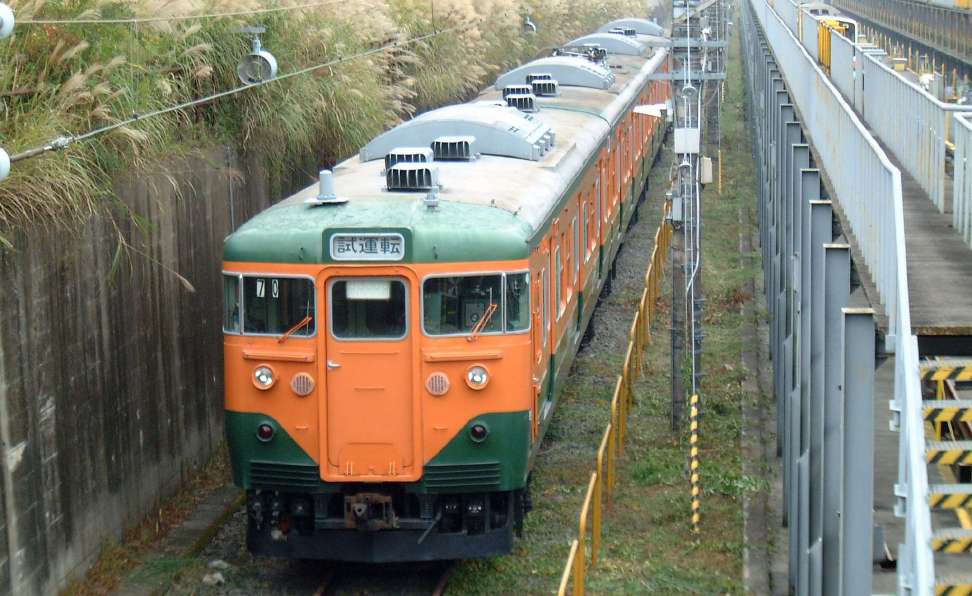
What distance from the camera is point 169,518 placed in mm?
11844

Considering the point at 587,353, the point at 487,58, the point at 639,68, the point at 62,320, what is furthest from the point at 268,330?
the point at 487,58

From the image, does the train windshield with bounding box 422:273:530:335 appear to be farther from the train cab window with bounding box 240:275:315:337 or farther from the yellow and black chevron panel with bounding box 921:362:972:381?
the yellow and black chevron panel with bounding box 921:362:972:381

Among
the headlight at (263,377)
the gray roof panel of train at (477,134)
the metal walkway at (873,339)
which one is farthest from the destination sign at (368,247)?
the gray roof panel of train at (477,134)

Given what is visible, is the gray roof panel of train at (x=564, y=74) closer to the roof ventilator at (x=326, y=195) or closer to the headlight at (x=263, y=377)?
the roof ventilator at (x=326, y=195)

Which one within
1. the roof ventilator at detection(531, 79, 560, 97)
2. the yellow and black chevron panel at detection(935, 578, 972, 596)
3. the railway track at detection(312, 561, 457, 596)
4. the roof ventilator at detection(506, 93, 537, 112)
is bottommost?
the railway track at detection(312, 561, 457, 596)

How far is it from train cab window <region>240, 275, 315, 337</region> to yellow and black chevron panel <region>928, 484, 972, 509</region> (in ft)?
16.2

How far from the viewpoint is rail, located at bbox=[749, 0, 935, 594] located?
4.80 meters

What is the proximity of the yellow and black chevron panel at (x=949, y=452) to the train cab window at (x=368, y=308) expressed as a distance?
13.8ft

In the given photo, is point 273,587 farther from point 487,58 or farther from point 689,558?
point 487,58

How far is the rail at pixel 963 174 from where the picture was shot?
7617 mm

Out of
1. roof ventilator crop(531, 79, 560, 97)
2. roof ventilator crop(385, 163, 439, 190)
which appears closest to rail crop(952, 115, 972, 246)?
roof ventilator crop(385, 163, 439, 190)

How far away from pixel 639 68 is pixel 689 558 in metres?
16.6

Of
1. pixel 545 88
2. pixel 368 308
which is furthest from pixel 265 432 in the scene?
pixel 545 88

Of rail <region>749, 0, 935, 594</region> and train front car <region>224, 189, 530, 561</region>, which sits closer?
rail <region>749, 0, 935, 594</region>
